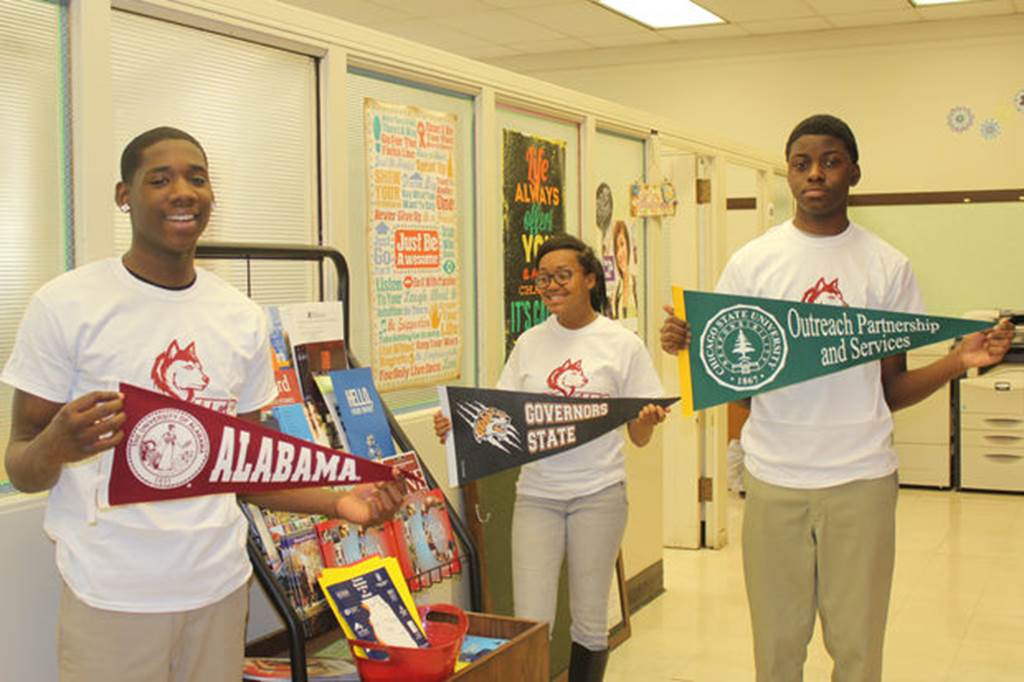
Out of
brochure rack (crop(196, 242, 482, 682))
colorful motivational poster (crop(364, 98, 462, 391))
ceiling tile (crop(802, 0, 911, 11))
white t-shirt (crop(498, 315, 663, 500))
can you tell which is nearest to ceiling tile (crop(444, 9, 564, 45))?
ceiling tile (crop(802, 0, 911, 11))

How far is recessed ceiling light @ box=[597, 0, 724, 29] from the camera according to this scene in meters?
7.84

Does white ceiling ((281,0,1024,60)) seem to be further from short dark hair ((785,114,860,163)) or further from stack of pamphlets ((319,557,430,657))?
stack of pamphlets ((319,557,430,657))

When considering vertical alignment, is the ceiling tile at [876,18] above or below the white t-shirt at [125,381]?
above

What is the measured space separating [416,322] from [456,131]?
700 millimetres

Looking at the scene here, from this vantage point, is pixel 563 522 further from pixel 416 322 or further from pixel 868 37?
pixel 868 37

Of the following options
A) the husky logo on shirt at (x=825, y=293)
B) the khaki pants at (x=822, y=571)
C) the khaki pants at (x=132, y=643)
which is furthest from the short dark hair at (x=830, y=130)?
the khaki pants at (x=132, y=643)

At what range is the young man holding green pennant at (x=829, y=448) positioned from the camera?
268cm

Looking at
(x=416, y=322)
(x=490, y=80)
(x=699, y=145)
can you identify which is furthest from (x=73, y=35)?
(x=699, y=145)

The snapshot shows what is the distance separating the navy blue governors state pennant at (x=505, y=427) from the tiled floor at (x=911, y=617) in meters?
1.61

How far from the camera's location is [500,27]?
8727mm

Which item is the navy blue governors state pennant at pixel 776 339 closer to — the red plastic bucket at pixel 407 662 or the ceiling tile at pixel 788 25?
the red plastic bucket at pixel 407 662

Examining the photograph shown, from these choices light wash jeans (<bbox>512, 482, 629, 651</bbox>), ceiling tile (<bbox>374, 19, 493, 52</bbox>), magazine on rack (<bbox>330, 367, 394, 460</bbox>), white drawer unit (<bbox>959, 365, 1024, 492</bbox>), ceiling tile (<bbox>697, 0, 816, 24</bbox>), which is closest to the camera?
magazine on rack (<bbox>330, 367, 394, 460</bbox>)

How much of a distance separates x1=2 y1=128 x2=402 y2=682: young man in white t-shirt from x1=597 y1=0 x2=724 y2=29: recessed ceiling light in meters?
6.24

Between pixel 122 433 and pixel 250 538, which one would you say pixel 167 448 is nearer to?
pixel 122 433
